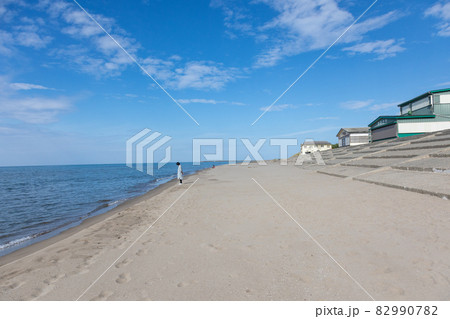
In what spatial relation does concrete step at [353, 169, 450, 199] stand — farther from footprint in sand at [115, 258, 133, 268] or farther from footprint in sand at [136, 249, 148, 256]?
footprint in sand at [115, 258, 133, 268]

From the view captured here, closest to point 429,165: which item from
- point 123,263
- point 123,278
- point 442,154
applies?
point 442,154

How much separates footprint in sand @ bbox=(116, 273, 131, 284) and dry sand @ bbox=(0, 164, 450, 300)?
30 mm

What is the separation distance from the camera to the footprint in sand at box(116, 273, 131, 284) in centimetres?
415

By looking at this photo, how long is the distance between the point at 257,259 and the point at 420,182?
10.5 metres

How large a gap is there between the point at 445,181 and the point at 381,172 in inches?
210

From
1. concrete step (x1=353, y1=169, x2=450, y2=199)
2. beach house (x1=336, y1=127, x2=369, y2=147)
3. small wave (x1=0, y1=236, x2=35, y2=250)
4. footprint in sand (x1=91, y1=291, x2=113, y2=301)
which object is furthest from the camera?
beach house (x1=336, y1=127, x2=369, y2=147)

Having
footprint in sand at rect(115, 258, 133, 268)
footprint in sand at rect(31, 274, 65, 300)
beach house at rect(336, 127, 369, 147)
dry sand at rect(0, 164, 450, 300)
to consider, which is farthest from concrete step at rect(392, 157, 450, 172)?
beach house at rect(336, 127, 369, 147)

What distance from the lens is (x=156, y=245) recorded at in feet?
19.8

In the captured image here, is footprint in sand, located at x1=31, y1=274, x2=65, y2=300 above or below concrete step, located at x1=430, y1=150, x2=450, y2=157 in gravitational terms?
below

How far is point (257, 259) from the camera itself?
487 centimetres

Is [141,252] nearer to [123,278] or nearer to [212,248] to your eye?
[123,278]

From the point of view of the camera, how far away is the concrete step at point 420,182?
30.5 ft
